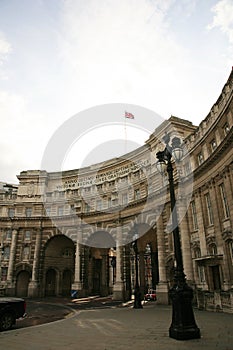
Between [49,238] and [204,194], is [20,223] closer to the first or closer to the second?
[49,238]

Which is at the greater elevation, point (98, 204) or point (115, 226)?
point (98, 204)

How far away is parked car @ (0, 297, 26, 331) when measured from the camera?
40.5 feet

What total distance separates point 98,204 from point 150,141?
551 inches

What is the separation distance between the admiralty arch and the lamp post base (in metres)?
8.80

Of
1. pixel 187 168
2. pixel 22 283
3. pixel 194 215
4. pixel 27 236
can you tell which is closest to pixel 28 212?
pixel 27 236

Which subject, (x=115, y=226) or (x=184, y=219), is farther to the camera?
(x=115, y=226)

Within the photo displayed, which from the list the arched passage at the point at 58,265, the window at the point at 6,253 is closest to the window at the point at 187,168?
the arched passage at the point at 58,265

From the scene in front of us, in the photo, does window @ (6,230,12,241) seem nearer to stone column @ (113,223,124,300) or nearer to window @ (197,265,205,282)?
stone column @ (113,223,124,300)

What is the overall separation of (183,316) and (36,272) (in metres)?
37.8

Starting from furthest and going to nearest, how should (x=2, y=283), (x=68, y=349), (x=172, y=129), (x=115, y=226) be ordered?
1. (x=2, y=283)
2. (x=115, y=226)
3. (x=172, y=129)
4. (x=68, y=349)

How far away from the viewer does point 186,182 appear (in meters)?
26.5

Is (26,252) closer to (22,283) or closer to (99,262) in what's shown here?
(22,283)

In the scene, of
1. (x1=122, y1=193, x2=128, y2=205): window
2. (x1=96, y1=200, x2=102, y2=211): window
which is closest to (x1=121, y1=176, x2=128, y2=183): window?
(x1=122, y1=193, x2=128, y2=205): window

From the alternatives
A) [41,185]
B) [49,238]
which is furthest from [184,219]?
[41,185]
